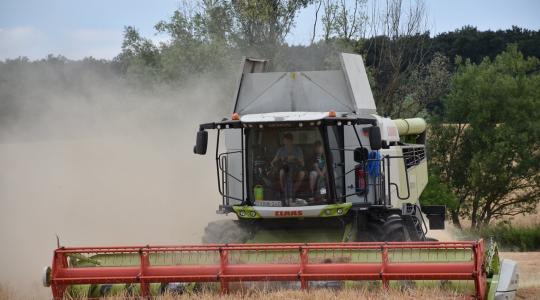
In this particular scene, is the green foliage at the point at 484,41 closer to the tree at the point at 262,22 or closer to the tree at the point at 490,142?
the tree at the point at 490,142

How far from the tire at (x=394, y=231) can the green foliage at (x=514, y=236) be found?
658 inches

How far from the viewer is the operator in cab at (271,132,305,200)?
10.0 metres

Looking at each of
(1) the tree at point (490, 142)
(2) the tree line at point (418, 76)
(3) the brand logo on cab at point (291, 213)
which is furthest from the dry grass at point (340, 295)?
(1) the tree at point (490, 142)

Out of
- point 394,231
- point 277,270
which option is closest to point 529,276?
point 394,231

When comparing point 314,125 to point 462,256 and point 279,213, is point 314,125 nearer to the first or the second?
point 279,213

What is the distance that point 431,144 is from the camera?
32.1 m

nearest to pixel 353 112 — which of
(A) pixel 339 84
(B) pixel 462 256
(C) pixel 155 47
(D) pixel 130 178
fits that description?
(A) pixel 339 84

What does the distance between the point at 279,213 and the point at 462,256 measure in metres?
2.22

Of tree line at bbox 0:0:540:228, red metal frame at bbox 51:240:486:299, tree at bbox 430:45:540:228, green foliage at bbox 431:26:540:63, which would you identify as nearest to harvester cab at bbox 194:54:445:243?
red metal frame at bbox 51:240:486:299

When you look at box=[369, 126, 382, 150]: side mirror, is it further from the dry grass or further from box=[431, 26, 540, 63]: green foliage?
box=[431, 26, 540, 63]: green foliage

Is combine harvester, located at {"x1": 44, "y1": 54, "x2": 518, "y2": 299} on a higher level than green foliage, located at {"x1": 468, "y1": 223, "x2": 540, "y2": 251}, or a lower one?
higher

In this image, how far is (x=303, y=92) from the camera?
37.4 feet

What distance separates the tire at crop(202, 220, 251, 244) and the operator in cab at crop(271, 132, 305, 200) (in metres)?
1.13

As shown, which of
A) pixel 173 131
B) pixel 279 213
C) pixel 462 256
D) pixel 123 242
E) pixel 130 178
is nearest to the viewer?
pixel 462 256
